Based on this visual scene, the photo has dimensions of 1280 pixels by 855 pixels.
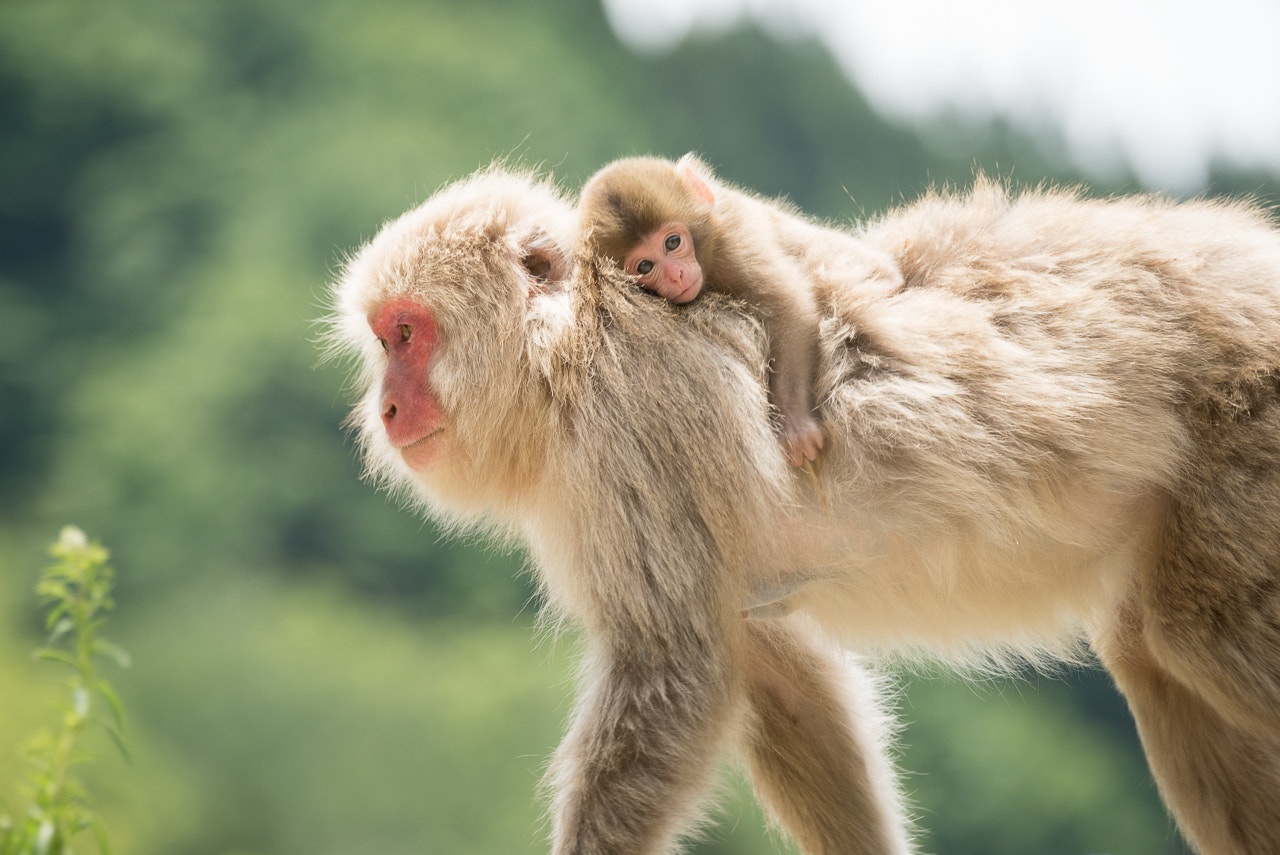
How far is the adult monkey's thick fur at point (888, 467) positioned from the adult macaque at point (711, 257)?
54 millimetres

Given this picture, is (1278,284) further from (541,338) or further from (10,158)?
(10,158)

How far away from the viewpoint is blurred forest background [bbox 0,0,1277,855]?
271 inches

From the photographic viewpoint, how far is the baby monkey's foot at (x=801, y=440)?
233cm

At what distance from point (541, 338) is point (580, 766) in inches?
37.3

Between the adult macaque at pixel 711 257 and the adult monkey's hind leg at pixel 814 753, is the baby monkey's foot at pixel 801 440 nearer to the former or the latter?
the adult macaque at pixel 711 257

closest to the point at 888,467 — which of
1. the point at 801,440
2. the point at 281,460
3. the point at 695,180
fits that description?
the point at 801,440

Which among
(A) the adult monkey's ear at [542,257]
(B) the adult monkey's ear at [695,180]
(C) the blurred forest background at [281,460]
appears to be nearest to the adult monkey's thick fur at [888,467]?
(A) the adult monkey's ear at [542,257]

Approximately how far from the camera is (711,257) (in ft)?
8.11

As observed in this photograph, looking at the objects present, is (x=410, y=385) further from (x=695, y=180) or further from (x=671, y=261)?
(x=695, y=180)

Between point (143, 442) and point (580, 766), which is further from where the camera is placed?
point (143, 442)

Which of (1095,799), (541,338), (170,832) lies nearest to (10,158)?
(170,832)

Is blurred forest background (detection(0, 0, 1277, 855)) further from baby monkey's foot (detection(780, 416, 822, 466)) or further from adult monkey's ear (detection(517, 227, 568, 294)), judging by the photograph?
baby monkey's foot (detection(780, 416, 822, 466))

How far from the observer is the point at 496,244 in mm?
2600

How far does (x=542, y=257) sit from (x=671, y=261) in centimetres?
40
